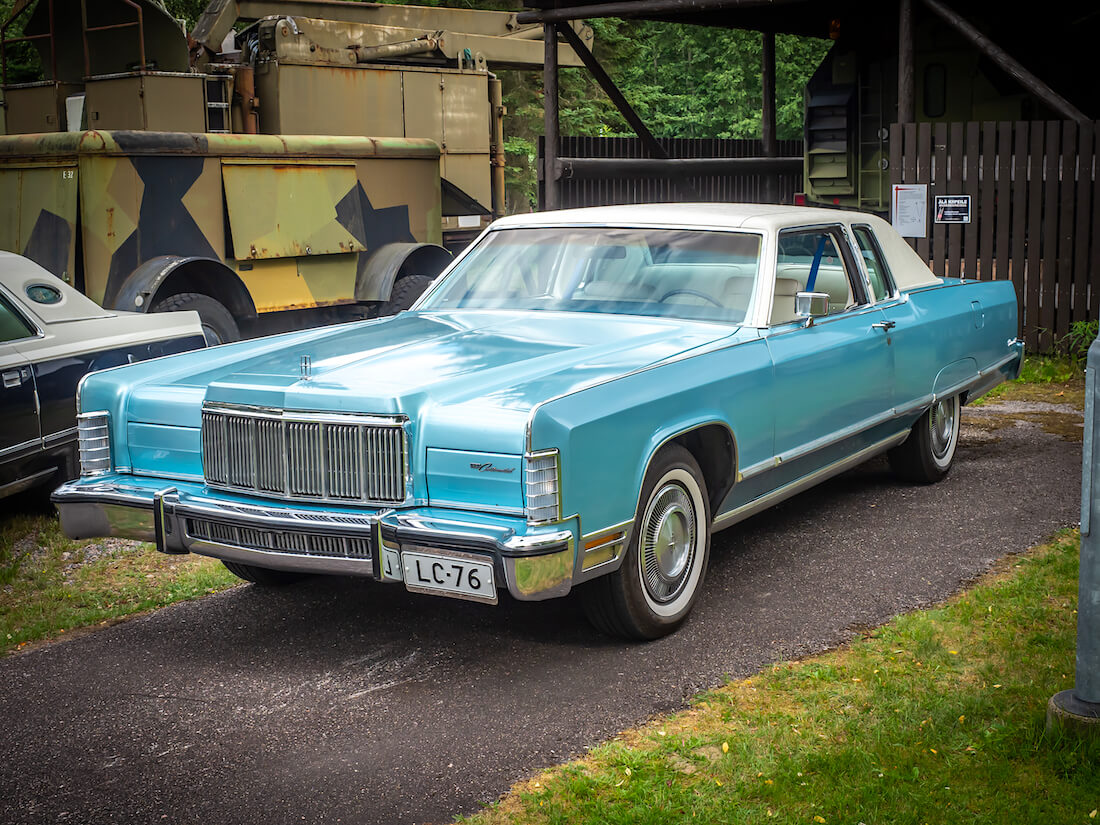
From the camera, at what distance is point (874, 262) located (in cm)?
669

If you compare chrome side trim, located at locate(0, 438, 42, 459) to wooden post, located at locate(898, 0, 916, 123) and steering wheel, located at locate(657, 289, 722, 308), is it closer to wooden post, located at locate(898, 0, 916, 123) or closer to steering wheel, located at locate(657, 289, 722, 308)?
steering wheel, located at locate(657, 289, 722, 308)

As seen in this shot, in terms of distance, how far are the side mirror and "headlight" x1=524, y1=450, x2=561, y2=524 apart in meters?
1.92

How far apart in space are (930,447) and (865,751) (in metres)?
3.62

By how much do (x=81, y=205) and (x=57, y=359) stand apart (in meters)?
3.23

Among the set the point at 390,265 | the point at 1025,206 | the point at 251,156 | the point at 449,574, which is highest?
the point at 251,156

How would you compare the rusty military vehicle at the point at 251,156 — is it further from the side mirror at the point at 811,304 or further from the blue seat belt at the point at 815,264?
the side mirror at the point at 811,304

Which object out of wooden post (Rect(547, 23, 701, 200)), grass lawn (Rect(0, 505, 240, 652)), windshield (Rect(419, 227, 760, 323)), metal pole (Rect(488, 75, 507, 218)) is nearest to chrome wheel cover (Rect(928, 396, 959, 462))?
windshield (Rect(419, 227, 760, 323))

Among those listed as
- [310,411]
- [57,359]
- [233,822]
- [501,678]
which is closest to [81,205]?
[57,359]

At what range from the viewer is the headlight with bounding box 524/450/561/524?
4.05 m

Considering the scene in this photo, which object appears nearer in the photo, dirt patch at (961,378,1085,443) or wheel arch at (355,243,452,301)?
dirt patch at (961,378,1085,443)

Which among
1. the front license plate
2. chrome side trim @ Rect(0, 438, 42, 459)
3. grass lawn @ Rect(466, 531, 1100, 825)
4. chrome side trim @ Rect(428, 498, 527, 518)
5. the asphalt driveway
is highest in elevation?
chrome side trim @ Rect(428, 498, 527, 518)

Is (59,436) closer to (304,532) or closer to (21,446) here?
(21,446)

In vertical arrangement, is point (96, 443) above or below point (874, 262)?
below

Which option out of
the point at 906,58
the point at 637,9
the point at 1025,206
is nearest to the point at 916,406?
the point at 1025,206
